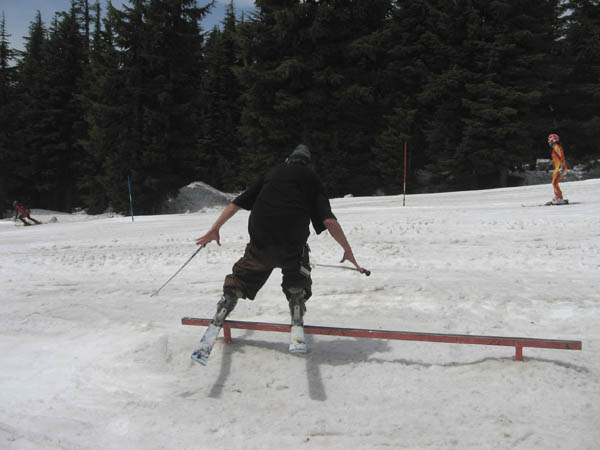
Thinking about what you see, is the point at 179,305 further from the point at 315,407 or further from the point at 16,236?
the point at 16,236

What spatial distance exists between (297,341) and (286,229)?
921 millimetres

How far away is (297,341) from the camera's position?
3693 millimetres

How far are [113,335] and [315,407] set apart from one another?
2.57 m

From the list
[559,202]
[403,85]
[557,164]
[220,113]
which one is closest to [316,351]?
[559,202]

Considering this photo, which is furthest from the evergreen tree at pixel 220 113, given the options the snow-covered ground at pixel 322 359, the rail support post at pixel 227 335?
the rail support post at pixel 227 335

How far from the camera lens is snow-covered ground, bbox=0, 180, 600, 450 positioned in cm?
313

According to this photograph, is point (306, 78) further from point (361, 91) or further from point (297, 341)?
point (297, 341)

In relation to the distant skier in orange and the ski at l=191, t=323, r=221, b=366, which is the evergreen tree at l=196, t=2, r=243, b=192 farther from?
the ski at l=191, t=323, r=221, b=366

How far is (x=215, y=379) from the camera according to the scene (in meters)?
3.87

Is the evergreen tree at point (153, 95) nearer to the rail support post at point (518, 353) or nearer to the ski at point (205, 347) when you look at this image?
the ski at point (205, 347)

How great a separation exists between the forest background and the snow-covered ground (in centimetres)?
1743

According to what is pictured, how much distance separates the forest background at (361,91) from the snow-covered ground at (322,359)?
17426 millimetres

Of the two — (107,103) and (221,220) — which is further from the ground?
(107,103)

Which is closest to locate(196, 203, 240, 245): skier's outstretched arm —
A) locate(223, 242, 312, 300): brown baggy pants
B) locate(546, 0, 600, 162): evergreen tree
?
locate(223, 242, 312, 300): brown baggy pants
